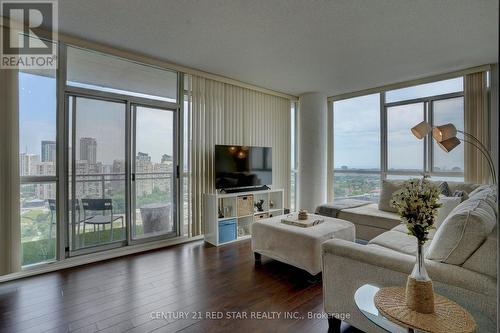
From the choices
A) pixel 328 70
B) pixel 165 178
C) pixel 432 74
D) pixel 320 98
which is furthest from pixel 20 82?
pixel 432 74

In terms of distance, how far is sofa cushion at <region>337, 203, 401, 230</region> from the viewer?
3352 mm

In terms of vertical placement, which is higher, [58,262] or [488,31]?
[488,31]

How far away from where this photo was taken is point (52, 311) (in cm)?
208

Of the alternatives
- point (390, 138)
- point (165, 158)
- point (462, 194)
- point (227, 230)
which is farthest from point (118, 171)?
point (390, 138)

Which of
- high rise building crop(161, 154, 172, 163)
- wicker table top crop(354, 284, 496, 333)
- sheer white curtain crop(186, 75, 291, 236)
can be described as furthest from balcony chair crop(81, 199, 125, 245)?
A: wicker table top crop(354, 284, 496, 333)

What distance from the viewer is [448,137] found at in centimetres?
306

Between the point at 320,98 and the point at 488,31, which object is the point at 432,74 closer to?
the point at 488,31

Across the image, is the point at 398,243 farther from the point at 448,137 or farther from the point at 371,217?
the point at 448,137

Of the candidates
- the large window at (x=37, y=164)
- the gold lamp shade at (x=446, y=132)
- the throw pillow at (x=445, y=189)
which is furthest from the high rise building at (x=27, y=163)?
the throw pillow at (x=445, y=189)

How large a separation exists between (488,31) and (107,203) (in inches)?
189

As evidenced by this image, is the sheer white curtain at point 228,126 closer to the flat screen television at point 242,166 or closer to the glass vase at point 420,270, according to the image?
the flat screen television at point 242,166

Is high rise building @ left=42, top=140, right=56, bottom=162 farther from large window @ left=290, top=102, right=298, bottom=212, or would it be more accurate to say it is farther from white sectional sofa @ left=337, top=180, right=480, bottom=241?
large window @ left=290, top=102, right=298, bottom=212

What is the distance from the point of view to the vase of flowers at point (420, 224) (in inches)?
46.4

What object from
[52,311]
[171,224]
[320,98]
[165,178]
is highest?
[320,98]
